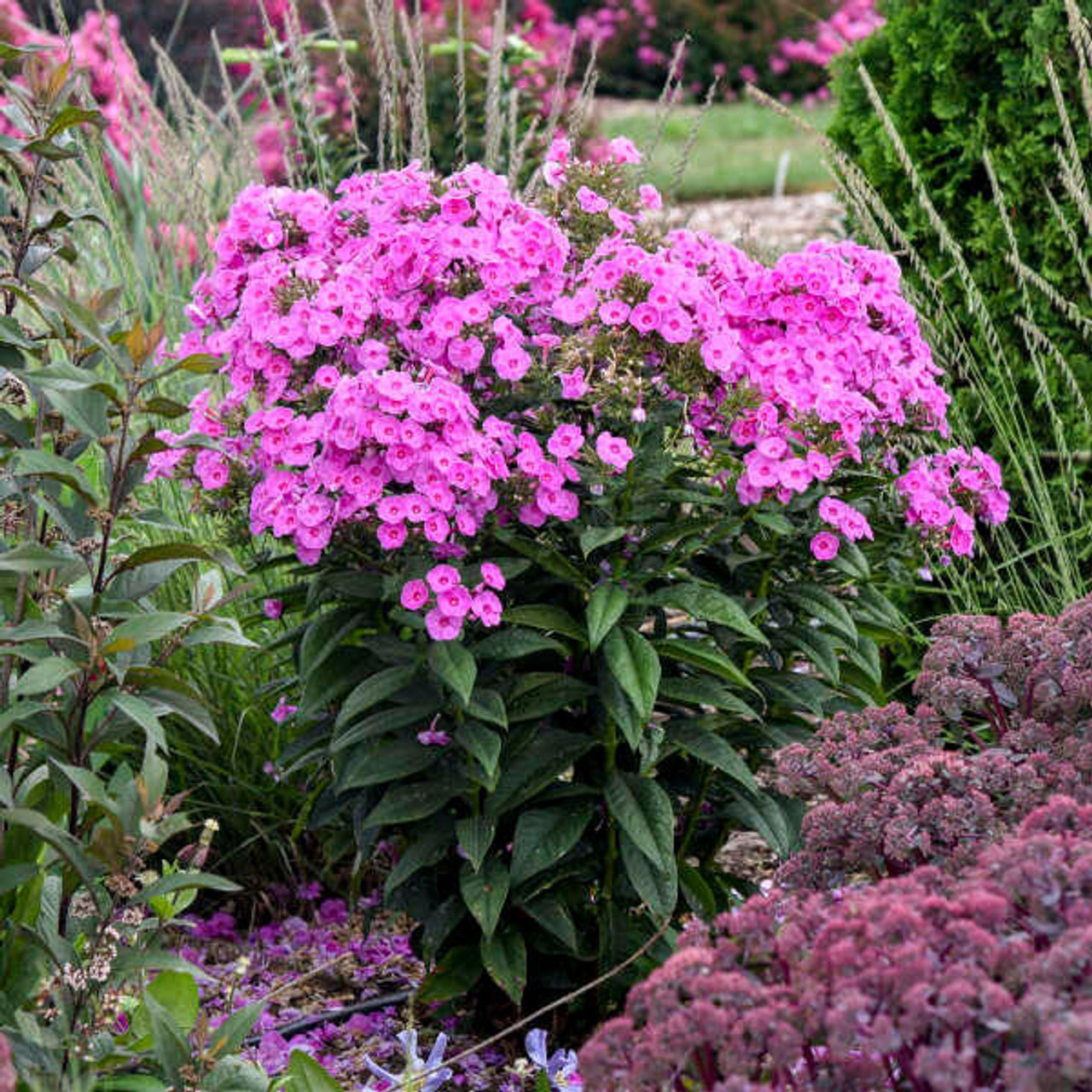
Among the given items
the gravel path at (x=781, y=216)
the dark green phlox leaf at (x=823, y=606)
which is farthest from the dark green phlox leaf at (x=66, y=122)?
the gravel path at (x=781, y=216)

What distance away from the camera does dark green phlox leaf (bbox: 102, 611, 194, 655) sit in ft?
A: 5.82

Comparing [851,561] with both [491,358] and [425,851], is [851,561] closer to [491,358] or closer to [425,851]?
[491,358]

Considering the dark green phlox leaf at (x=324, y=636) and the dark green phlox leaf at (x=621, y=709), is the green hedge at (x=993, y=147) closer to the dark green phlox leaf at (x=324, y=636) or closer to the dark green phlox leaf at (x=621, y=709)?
the dark green phlox leaf at (x=621, y=709)

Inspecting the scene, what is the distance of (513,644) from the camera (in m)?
2.25

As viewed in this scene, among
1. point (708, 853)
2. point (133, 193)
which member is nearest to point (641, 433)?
point (708, 853)

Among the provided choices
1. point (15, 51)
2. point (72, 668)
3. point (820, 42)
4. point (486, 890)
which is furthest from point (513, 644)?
point (820, 42)

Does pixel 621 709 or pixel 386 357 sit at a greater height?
pixel 386 357

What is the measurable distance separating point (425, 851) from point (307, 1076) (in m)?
0.38

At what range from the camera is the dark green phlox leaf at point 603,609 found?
6.93 feet

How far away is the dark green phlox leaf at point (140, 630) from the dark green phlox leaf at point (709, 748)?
835 mm

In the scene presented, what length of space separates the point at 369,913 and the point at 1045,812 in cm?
Answer: 137

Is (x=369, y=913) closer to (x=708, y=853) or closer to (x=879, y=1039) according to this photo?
(x=708, y=853)

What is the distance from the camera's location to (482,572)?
219 cm

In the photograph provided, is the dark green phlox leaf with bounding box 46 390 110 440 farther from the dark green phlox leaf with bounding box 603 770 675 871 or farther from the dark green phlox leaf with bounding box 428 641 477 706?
the dark green phlox leaf with bounding box 603 770 675 871
